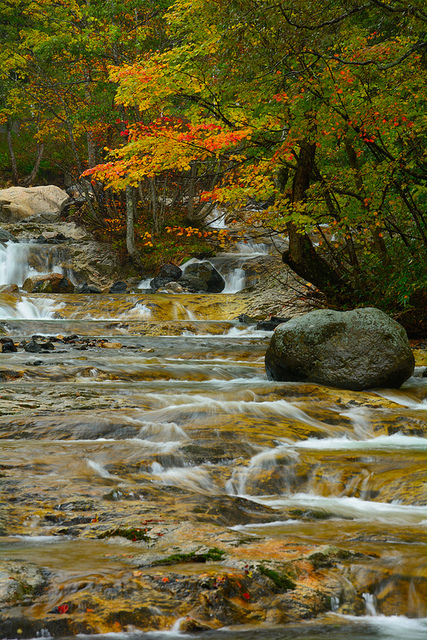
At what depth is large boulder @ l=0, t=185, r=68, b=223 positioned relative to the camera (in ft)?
84.9

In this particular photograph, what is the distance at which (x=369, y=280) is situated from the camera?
11.6 metres

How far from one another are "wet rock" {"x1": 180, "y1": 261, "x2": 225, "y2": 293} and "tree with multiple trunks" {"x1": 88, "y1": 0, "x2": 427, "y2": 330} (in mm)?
7725

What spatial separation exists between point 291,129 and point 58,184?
26.7 meters

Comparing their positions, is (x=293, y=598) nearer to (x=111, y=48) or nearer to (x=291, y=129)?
(x=291, y=129)

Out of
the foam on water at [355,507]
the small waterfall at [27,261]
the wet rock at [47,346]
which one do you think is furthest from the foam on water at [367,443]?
the small waterfall at [27,261]

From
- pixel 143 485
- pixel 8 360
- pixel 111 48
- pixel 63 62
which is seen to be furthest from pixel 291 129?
pixel 63 62

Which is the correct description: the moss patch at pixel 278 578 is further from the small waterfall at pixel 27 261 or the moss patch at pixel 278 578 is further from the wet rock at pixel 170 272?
the small waterfall at pixel 27 261

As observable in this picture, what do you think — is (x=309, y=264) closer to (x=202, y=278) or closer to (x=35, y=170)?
(x=202, y=278)

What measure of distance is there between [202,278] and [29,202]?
40.7 feet

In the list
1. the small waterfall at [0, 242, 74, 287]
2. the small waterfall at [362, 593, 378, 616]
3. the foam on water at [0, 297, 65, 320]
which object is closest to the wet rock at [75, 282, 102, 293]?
the small waterfall at [0, 242, 74, 287]

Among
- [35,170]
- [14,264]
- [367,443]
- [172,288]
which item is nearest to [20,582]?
[367,443]

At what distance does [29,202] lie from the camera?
27.1 metres

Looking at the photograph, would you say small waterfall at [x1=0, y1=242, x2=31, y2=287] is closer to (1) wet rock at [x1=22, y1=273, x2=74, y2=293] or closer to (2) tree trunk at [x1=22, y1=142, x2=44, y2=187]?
(1) wet rock at [x1=22, y1=273, x2=74, y2=293]

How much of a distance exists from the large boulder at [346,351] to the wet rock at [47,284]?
12.9 meters
